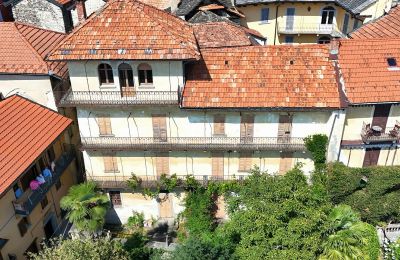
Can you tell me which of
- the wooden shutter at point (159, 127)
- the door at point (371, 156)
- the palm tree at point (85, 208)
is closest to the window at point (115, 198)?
the palm tree at point (85, 208)

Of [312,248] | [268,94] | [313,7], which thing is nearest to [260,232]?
[312,248]

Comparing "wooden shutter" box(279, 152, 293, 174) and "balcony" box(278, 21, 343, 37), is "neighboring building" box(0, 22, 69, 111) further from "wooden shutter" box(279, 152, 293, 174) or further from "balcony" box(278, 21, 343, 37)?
"balcony" box(278, 21, 343, 37)

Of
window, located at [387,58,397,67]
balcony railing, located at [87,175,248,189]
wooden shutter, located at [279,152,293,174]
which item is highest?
window, located at [387,58,397,67]

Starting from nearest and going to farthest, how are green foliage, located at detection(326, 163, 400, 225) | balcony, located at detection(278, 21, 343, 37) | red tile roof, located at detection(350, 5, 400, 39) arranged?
1. green foliage, located at detection(326, 163, 400, 225)
2. red tile roof, located at detection(350, 5, 400, 39)
3. balcony, located at detection(278, 21, 343, 37)

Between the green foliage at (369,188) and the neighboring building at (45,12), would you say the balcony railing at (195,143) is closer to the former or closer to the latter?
the green foliage at (369,188)

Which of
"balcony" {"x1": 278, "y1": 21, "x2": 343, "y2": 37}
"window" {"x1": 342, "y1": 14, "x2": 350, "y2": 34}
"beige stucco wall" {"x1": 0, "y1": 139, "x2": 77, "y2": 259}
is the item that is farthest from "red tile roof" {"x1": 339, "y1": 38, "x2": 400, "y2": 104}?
"beige stucco wall" {"x1": 0, "y1": 139, "x2": 77, "y2": 259}

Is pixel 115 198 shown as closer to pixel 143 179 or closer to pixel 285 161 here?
pixel 143 179

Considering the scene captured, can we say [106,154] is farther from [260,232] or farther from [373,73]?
[373,73]
